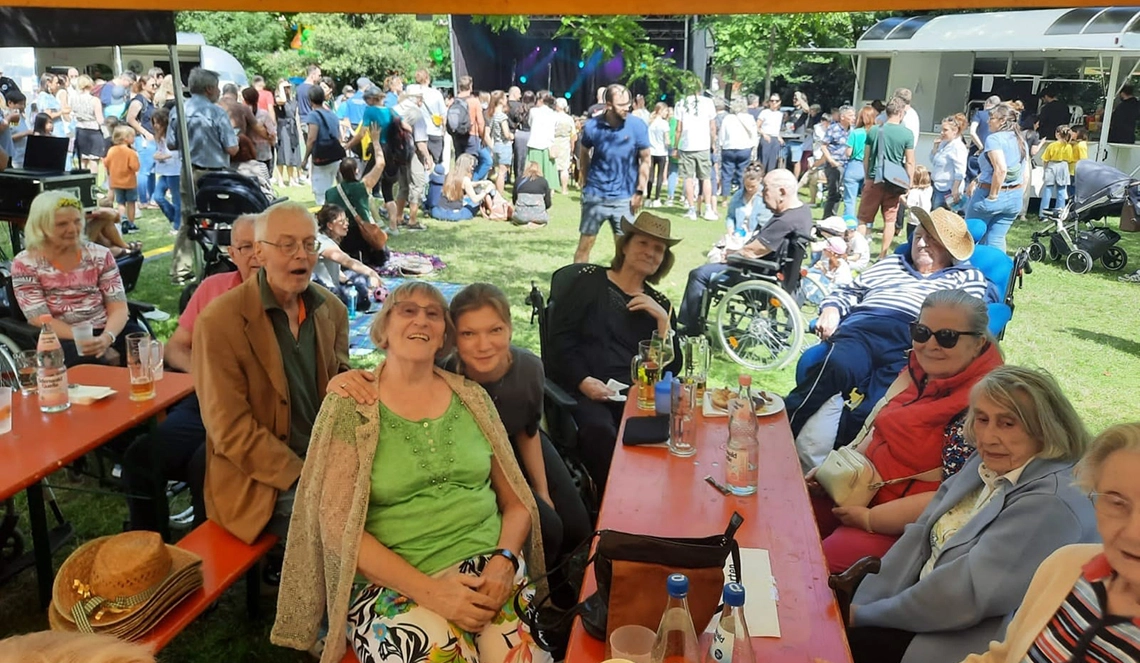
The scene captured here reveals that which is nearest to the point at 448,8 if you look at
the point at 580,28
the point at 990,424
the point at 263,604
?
the point at 990,424

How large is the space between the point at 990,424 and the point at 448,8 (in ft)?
5.68

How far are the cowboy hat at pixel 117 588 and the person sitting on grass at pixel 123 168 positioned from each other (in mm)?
8348

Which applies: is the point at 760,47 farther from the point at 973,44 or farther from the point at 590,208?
the point at 590,208

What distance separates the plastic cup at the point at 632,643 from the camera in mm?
1712

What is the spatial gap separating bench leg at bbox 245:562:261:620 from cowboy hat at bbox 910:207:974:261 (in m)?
3.23

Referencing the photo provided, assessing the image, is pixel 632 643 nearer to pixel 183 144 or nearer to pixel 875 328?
pixel 875 328

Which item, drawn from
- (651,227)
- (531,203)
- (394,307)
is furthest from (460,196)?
(394,307)

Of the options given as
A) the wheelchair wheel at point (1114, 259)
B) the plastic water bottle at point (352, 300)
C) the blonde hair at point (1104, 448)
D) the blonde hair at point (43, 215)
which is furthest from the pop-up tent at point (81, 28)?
the wheelchair wheel at point (1114, 259)

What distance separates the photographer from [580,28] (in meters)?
5.59

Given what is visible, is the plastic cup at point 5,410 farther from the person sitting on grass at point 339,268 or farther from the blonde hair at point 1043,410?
the person sitting on grass at point 339,268

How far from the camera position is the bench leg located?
2975mm

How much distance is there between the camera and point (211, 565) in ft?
8.09

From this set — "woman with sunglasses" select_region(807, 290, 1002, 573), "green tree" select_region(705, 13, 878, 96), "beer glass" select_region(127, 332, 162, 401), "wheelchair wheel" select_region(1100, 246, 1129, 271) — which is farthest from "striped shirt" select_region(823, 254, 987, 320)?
"green tree" select_region(705, 13, 878, 96)

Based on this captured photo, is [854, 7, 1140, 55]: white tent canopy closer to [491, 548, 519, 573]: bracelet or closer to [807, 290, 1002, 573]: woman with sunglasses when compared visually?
[807, 290, 1002, 573]: woman with sunglasses
